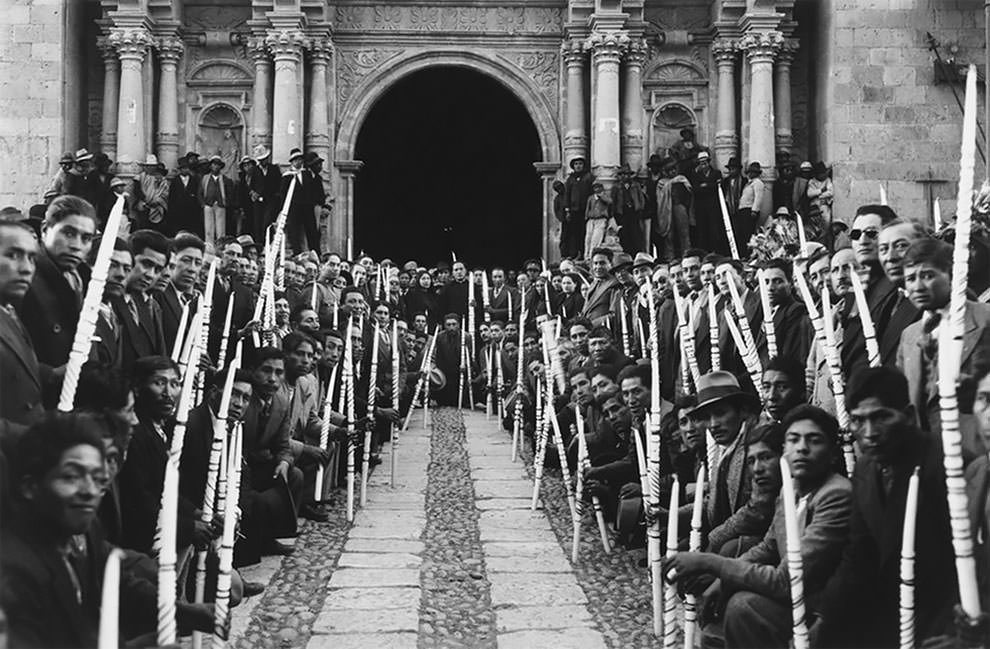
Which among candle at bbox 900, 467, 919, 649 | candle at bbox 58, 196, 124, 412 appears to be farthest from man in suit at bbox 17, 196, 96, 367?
candle at bbox 900, 467, 919, 649

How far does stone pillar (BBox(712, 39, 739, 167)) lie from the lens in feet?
59.7

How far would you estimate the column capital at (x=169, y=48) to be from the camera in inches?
716

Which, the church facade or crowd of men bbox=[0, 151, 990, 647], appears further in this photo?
the church facade

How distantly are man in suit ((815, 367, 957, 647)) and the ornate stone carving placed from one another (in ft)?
50.9

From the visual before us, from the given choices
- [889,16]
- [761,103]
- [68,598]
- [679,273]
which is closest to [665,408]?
[679,273]

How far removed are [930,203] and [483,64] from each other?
25.0ft

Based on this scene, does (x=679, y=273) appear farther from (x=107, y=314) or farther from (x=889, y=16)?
(x=889, y=16)

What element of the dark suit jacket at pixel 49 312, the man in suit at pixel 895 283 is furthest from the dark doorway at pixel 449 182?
the dark suit jacket at pixel 49 312

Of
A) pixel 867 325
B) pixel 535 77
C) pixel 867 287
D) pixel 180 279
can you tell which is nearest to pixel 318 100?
pixel 535 77

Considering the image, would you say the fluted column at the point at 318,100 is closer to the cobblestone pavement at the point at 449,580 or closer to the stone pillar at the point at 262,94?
the stone pillar at the point at 262,94

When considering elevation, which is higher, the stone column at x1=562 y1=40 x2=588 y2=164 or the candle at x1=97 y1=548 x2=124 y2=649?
the stone column at x1=562 y1=40 x2=588 y2=164

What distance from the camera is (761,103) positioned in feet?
58.2

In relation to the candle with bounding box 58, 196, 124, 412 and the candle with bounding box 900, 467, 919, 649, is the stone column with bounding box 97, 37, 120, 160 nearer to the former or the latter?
the candle with bounding box 58, 196, 124, 412

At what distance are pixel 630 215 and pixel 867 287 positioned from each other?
416 inches
